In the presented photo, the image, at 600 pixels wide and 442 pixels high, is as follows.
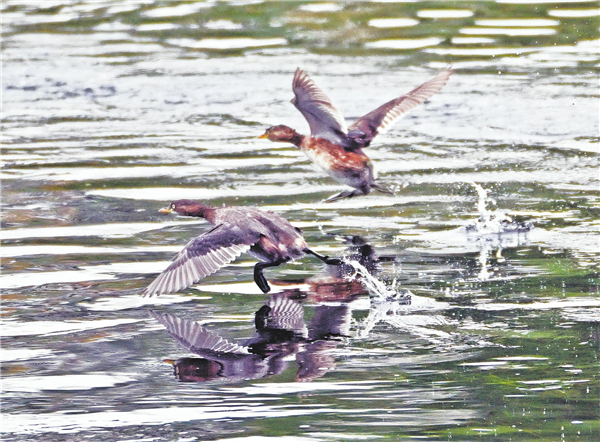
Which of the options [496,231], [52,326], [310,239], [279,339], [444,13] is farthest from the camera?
[444,13]

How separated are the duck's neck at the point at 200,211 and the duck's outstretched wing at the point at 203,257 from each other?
713mm

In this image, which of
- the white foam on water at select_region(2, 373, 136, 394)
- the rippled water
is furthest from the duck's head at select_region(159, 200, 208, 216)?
the white foam on water at select_region(2, 373, 136, 394)

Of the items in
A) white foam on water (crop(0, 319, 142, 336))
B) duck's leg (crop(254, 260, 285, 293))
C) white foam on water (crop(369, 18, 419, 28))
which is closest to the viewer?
white foam on water (crop(0, 319, 142, 336))

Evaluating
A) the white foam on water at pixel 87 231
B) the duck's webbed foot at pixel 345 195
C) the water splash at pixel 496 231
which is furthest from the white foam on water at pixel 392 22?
the white foam on water at pixel 87 231

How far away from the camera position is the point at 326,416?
17.6 feet

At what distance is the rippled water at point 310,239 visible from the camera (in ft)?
18.4

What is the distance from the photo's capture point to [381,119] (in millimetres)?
10180

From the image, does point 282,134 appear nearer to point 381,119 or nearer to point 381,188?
point 381,119

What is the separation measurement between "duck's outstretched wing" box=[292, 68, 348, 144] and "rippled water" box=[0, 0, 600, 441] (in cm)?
61

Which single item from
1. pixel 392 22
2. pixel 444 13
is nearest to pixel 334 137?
pixel 392 22

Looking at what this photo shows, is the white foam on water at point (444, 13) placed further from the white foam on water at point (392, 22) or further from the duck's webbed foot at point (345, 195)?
the duck's webbed foot at point (345, 195)

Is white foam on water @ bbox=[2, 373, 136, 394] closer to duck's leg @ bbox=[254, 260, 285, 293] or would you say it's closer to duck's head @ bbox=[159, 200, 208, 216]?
duck's leg @ bbox=[254, 260, 285, 293]

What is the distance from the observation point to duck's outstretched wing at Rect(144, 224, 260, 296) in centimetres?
729

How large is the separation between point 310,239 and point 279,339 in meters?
2.34
